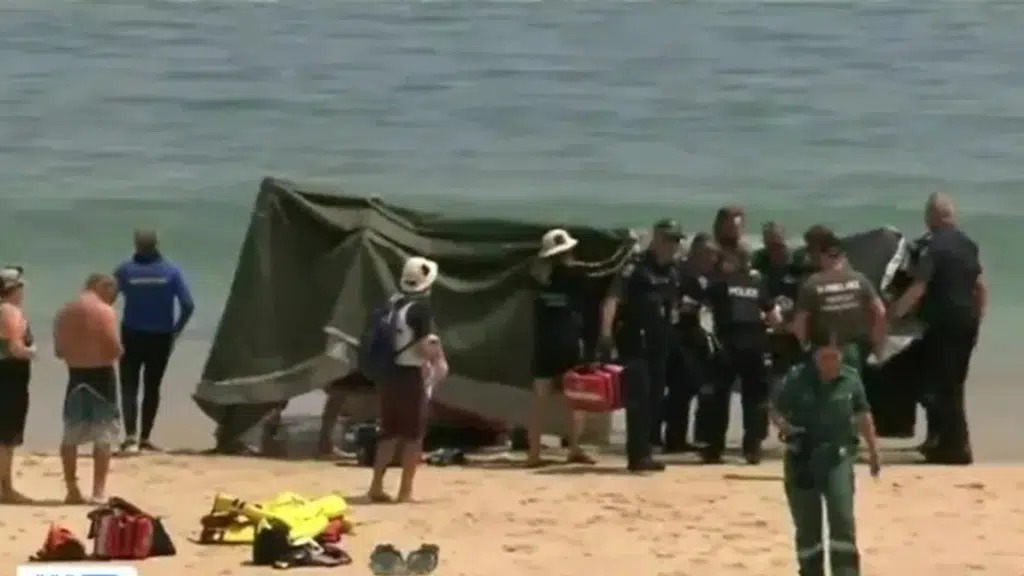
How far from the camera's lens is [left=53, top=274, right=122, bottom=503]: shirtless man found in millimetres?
14023

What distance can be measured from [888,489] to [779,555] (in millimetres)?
2028

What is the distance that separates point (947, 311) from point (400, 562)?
4859 mm

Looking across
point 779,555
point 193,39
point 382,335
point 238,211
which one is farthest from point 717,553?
point 193,39

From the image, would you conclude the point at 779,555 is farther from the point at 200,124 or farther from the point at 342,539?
the point at 200,124

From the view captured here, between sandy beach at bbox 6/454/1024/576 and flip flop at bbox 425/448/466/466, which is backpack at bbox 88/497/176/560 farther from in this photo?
flip flop at bbox 425/448/466/466

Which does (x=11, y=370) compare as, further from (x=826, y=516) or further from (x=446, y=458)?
(x=826, y=516)

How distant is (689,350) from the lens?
1581cm

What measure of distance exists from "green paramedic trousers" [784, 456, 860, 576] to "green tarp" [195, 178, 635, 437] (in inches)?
191

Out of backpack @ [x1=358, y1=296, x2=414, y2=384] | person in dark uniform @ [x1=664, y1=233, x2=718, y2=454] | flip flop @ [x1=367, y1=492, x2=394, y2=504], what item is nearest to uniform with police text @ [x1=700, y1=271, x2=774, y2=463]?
person in dark uniform @ [x1=664, y1=233, x2=718, y2=454]

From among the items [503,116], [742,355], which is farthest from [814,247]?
[503,116]

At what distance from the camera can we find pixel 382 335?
14.1 metres

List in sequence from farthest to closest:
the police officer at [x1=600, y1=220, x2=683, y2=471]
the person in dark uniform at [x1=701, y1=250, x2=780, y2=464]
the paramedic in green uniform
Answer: the person in dark uniform at [x1=701, y1=250, x2=780, y2=464], the police officer at [x1=600, y1=220, x2=683, y2=471], the paramedic in green uniform

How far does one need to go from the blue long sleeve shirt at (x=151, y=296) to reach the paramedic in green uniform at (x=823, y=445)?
19.2 feet

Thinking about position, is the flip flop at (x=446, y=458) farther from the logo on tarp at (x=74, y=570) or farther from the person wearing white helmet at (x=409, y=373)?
the logo on tarp at (x=74, y=570)
